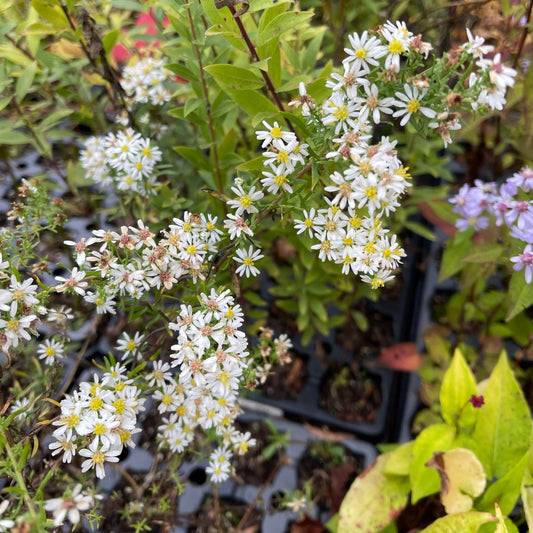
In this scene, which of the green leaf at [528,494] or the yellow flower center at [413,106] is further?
the green leaf at [528,494]

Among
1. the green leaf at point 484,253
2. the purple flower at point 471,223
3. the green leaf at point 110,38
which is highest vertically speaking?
the green leaf at point 110,38

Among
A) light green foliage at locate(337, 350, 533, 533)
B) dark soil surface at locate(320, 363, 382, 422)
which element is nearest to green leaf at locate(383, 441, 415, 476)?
light green foliage at locate(337, 350, 533, 533)

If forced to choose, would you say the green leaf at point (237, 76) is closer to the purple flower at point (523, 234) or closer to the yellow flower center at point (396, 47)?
the yellow flower center at point (396, 47)

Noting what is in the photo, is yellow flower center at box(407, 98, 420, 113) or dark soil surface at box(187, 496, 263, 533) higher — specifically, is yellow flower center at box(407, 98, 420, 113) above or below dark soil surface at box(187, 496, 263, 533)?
above

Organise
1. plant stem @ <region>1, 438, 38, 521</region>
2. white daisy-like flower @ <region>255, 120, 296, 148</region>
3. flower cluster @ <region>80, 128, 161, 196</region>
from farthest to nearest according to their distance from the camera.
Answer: flower cluster @ <region>80, 128, 161, 196</region> < white daisy-like flower @ <region>255, 120, 296, 148</region> < plant stem @ <region>1, 438, 38, 521</region>

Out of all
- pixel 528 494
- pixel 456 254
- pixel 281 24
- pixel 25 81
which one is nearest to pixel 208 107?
pixel 281 24

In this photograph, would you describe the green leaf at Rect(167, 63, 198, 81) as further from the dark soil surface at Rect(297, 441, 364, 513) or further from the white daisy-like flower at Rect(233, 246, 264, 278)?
the dark soil surface at Rect(297, 441, 364, 513)

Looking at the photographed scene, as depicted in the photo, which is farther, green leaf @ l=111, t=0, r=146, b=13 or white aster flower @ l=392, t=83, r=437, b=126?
green leaf @ l=111, t=0, r=146, b=13

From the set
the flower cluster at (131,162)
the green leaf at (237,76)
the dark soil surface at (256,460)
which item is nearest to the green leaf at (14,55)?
the flower cluster at (131,162)
